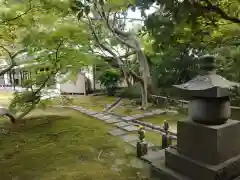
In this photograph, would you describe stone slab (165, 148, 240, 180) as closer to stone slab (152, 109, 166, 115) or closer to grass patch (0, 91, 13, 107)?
stone slab (152, 109, 166, 115)

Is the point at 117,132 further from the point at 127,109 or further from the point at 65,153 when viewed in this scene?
the point at 127,109

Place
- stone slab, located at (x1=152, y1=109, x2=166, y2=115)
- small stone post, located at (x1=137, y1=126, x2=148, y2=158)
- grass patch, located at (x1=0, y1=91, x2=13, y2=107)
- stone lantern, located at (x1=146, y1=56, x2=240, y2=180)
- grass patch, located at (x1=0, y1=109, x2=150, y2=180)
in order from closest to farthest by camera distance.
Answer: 1. stone lantern, located at (x1=146, y1=56, x2=240, y2=180)
2. grass patch, located at (x1=0, y1=109, x2=150, y2=180)
3. small stone post, located at (x1=137, y1=126, x2=148, y2=158)
4. stone slab, located at (x1=152, y1=109, x2=166, y2=115)
5. grass patch, located at (x1=0, y1=91, x2=13, y2=107)

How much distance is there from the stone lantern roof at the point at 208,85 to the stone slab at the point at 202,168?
1.14 meters

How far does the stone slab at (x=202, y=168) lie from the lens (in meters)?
3.31

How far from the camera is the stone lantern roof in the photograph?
3.22 m

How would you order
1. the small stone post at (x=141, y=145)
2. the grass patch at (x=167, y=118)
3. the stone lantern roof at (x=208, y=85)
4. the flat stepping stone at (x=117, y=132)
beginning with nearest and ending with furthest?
1. the stone lantern roof at (x=208, y=85)
2. the small stone post at (x=141, y=145)
3. the flat stepping stone at (x=117, y=132)
4. the grass patch at (x=167, y=118)

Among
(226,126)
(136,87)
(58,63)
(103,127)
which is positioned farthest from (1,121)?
(226,126)

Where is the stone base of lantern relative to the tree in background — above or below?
below

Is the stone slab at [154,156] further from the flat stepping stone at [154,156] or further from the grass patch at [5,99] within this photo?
the grass patch at [5,99]

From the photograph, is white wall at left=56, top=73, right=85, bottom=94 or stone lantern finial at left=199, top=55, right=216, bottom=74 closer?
stone lantern finial at left=199, top=55, right=216, bottom=74

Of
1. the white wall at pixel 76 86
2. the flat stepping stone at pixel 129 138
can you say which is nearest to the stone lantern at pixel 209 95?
the flat stepping stone at pixel 129 138

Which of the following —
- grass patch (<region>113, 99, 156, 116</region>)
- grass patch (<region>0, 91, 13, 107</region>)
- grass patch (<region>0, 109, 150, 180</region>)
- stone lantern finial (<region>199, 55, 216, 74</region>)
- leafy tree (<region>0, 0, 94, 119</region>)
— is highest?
leafy tree (<region>0, 0, 94, 119</region>)

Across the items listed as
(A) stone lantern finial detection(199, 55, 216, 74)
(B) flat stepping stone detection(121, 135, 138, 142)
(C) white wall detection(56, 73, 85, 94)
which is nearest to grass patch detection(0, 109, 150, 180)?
(B) flat stepping stone detection(121, 135, 138, 142)

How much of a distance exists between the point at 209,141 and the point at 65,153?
360 cm
